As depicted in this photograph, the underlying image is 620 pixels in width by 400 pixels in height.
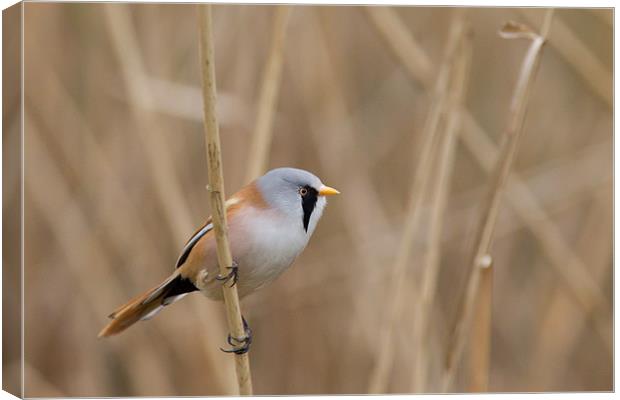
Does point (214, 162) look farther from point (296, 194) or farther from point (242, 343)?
point (242, 343)

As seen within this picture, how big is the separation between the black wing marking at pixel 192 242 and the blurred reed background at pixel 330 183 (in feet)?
0.51

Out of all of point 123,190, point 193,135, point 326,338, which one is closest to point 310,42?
point 193,135

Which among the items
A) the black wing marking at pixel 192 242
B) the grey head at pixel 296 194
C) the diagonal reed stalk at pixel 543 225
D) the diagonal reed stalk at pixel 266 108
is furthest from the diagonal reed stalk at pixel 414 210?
the black wing marking at pixel 192 242

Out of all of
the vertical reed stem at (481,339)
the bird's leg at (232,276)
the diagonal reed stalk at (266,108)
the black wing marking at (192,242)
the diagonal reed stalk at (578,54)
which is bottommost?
the vertical reed stem at (481,339)

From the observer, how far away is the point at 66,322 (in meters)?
2.17

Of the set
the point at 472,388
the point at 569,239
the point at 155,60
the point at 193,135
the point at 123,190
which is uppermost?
the point at 155,60

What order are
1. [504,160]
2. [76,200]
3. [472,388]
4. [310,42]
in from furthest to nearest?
1. [310,42]
2. [76,200]
3. [472,388]
4. [504,160]

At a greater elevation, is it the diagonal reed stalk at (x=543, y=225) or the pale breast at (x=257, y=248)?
the diagonal reed stalk at (x=543, y=225)

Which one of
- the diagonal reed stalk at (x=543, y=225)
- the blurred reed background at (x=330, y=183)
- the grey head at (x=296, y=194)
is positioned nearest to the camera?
the grey head at (x=296, y=194)

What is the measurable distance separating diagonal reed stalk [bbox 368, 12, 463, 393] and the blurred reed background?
0.01 m

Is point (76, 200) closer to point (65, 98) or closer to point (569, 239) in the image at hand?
point (65, 98)

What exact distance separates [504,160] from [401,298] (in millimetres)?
448

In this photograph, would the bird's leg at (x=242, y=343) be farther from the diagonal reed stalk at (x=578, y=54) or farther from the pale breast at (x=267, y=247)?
the diagonal reed stalk at (x=578, y=54)

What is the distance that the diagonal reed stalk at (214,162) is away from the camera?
4.85 feet
